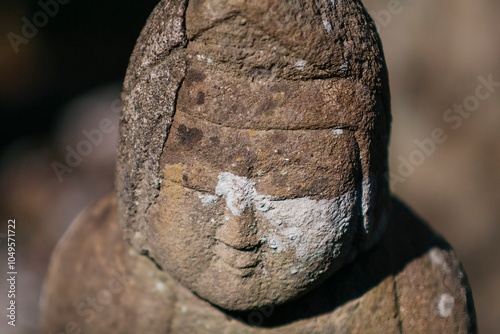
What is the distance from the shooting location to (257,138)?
2.83 ft

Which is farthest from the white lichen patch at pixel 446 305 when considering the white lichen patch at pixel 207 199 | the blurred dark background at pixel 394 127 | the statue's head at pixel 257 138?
the blurred dark background at pixel 394 127

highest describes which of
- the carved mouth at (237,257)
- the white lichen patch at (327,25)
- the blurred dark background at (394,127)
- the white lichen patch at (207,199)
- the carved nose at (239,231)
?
the white lichen patch at (327,25)

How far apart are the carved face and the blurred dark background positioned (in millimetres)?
1350

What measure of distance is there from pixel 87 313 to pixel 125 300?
Result: 0.15 m

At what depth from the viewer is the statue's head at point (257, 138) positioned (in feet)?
2.76

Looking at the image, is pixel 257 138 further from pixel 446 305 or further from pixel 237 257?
pixel 446 305

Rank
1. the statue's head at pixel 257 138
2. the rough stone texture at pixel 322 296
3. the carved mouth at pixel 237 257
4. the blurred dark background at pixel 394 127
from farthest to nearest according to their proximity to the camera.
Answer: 1. the blurred dark background at pixel 394 127
2. the rough stone texture at pixel 322 296
3. the carved mouth at pixel 237 257
4. the statue's head at pixel 257 138

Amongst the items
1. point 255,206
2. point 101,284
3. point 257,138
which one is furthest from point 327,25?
point 101,284

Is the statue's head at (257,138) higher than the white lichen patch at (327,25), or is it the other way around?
the white lichen patch at (327,25)

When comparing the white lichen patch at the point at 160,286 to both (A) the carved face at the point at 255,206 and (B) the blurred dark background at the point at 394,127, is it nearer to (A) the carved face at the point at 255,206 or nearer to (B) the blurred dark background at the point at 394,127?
(A) the carved face at the point at 255,206

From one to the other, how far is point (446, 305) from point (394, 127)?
1543mm

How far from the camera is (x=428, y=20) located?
7.57 feet

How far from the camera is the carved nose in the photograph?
0.91m

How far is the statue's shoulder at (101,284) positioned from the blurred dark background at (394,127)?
2.31 feet
